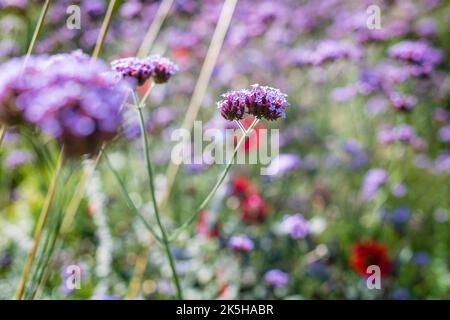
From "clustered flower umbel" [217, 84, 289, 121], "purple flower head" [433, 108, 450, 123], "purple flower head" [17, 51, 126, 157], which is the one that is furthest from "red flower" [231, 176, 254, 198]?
"purple flower head" [17, 51, 126, 157]

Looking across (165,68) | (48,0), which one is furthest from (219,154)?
(48,0)

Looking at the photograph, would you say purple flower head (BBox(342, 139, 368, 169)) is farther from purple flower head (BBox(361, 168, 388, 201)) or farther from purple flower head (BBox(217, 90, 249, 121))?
purple flower head (BBox(217, 90, 249, 121))

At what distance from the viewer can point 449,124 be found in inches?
94.8

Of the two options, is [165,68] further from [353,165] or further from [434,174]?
[434,174]

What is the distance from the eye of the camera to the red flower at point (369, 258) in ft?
5.00

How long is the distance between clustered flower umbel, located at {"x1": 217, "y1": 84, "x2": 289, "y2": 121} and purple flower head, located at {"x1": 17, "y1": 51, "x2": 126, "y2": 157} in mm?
234

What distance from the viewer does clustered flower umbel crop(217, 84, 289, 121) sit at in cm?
86

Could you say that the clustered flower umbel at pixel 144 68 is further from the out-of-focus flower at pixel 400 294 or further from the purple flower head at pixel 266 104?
the out-of-focus flower at pixel 400 294

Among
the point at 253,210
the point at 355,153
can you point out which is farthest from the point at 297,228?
the point at 355,153

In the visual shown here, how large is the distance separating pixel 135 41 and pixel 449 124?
1.37 meters

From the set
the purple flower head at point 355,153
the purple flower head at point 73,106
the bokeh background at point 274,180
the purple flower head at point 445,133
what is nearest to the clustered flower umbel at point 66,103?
the purple flower head at point 73,106

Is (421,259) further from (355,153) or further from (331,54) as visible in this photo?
(331,54)

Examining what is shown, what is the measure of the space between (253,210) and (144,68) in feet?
2.93

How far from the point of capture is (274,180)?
6.70ft
